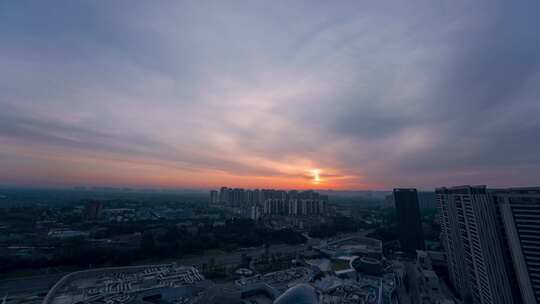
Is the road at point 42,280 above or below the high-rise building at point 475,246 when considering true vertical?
below

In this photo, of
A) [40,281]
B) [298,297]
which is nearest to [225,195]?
[40,281]

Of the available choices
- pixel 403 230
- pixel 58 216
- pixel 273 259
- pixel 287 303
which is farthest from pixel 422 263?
pixel 58 216

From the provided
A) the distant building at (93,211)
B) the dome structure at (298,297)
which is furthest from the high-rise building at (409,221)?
the distant building at (93,211)

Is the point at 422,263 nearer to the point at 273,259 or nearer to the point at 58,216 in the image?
the point at 273,259

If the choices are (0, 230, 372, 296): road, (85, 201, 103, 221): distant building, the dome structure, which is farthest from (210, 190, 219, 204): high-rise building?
the dome structure

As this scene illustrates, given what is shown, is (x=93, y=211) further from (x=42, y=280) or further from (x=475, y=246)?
(x=475, y=246)

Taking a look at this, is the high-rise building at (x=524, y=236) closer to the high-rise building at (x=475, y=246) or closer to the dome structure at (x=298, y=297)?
the high-rise building at (x=475, y=246)
